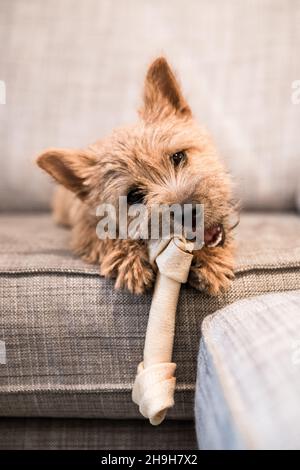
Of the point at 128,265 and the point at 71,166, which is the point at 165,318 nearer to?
the point at 128,265

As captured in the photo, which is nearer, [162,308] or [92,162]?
[162,308]

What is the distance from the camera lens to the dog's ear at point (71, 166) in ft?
3.77

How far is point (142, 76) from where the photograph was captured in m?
1.69

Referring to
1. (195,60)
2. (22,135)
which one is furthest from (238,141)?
(22,135)

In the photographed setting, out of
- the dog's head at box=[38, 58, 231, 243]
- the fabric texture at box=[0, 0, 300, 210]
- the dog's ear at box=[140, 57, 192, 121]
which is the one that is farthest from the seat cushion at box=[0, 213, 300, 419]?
the fabric texture at box=[0, 0, 300, 210]

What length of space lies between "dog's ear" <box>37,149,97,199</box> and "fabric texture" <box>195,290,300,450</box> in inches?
18.4

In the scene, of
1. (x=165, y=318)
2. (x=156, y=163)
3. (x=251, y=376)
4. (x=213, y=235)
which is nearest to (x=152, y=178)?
(x=156, y=163)

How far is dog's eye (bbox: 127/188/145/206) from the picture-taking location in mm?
1094

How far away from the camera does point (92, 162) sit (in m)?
1.19

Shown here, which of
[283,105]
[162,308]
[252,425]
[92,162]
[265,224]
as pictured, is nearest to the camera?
[252,425]

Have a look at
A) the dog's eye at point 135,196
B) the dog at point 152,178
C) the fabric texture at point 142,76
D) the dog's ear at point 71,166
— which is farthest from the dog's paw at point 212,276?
the fabric texture at point 142,76

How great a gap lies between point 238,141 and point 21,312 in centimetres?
92

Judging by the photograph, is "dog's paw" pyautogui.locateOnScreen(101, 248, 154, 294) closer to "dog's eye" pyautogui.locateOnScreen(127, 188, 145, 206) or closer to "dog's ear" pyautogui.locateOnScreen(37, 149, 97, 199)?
"dog's eye" pyautogui.locateOnScreen(127, 188, 145, 206)
